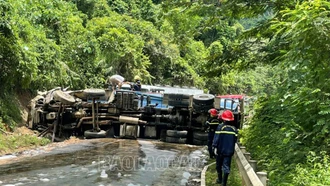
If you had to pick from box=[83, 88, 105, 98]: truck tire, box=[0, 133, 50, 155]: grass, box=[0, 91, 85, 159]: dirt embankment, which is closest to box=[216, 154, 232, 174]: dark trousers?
box=[0, 91, 85, 159]: dirt embankment

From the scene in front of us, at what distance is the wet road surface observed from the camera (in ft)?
28.3

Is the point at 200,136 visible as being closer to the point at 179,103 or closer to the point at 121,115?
the point at 179,103

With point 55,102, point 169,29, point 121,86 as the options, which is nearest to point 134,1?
point 169,29

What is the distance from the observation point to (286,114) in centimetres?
733

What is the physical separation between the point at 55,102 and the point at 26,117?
175cm

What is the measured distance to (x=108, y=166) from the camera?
10.3 metres

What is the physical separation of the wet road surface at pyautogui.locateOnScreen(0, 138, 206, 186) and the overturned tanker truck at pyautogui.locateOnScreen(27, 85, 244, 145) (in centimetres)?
193

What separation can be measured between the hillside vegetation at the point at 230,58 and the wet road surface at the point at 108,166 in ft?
7.16

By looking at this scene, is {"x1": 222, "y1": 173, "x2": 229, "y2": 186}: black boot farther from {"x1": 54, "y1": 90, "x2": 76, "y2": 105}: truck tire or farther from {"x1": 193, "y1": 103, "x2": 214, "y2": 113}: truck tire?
{"x1": 54, "y1": 90, "x2": 76, "y2": 105}: truck tire

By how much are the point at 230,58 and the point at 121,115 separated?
25.3 ft

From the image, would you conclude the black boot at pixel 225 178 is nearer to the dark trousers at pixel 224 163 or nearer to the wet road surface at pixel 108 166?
the dark trousers at pixel 224 163

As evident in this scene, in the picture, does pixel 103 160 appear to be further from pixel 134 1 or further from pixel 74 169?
pixel 134 1

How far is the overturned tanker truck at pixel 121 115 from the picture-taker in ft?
52.7

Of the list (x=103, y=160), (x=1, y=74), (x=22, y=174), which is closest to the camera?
(x=22, y=174)
